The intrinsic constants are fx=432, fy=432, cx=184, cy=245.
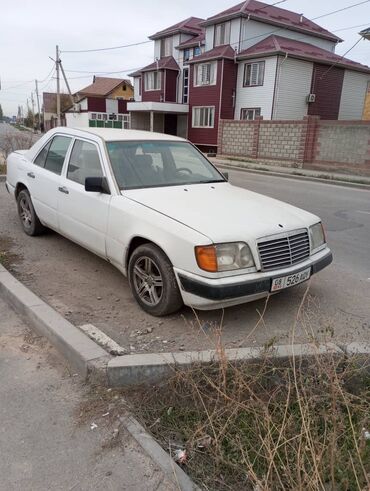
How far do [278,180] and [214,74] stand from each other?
1754 centimetres

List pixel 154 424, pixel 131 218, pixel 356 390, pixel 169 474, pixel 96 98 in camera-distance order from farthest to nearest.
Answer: pixel 96 98 → pixel 131 218 → pixel 356 390 → pixel 154 424 → pixel 169 474

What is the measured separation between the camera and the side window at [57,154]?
213 inches

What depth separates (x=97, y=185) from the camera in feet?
14.1

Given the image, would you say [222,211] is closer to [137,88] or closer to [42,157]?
[42,157]

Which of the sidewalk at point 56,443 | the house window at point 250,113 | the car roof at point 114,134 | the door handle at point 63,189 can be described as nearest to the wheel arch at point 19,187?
the car roof at point 114,134

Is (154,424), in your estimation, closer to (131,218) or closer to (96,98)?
(131,218)

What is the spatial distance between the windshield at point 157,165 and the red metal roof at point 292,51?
25.2 m

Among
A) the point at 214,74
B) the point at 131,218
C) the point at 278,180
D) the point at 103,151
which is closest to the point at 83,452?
the point at 131,218

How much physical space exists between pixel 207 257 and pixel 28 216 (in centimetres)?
385

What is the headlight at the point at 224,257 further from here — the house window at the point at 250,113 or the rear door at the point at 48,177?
the house window at the point at 250,113

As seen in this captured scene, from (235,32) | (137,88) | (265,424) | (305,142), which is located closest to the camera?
(265,424)

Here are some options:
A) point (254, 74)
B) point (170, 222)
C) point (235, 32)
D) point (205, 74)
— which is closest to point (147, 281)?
point (170, 222)

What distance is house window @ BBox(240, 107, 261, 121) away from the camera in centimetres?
3006

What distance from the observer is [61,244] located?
6156 mm
